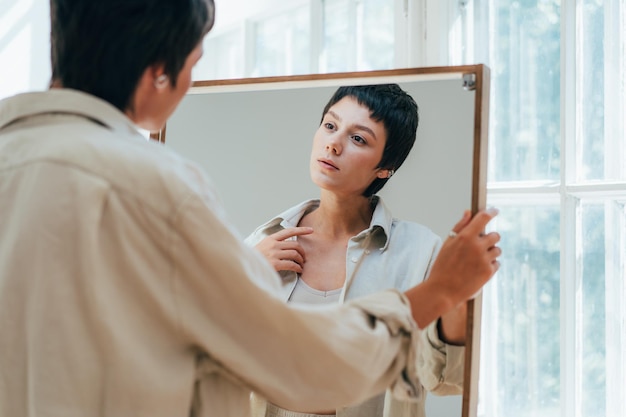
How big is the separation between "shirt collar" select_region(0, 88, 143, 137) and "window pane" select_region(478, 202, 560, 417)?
47.3 inches

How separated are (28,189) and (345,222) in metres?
0.68

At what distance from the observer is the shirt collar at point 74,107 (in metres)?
0.97

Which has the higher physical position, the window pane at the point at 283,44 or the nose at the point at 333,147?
the window pane at the point at 283,44

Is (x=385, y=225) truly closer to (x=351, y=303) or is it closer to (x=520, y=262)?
(x=351, y=303)

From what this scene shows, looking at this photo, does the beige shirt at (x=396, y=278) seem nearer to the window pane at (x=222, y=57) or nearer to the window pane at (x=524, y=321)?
the window pane at (x=524, y=321)

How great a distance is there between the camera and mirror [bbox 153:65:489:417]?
138 centimetres

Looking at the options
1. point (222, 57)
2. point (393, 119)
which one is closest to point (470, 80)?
point (393, 119)

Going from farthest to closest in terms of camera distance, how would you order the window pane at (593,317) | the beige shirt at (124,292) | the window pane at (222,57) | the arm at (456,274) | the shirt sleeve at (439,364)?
the window pane at (222,57) → the window pane at (593,317) → the shirt sleeve at (439,364) → the arm at (456,274) → the beige shirt at (124,292)

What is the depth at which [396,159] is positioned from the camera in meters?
1.45

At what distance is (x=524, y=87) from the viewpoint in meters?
1.98

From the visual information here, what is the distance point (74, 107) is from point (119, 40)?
0.10m

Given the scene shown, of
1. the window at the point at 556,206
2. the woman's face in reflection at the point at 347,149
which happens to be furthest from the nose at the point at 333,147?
the window at the point at 556,206

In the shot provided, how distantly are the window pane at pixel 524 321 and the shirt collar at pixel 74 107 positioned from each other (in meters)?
1.20

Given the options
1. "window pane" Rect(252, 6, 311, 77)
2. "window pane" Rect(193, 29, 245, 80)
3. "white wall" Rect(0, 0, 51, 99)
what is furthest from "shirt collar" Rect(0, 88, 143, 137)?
"white wall" Rect(0, 0, 51, 99)
